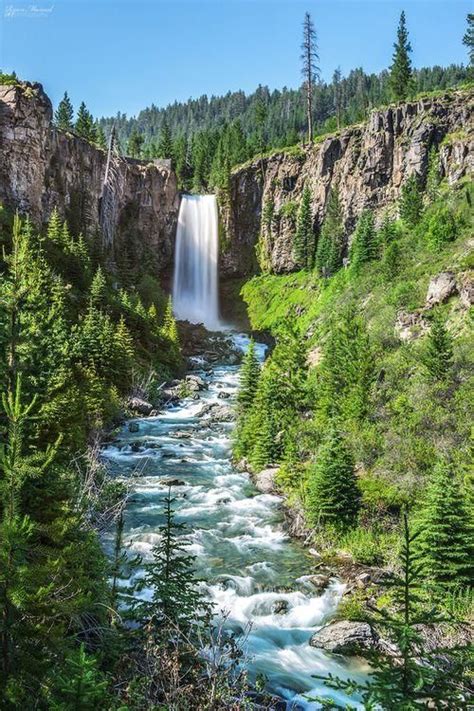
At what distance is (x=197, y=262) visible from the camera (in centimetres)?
7925

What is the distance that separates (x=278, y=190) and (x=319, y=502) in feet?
217

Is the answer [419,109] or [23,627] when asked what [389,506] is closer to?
[23,627]

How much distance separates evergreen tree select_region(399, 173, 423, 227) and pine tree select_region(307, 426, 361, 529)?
1303 inches

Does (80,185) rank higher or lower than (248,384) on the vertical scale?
higher

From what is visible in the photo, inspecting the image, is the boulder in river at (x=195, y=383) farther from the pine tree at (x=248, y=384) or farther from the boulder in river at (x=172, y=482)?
the boulder in river at (x=172, y=482)

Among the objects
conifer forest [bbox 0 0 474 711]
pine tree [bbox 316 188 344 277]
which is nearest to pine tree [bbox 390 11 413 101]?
conifer forest [bbox 0 0 474 711]

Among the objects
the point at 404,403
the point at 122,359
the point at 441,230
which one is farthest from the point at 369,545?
the point at 441,230

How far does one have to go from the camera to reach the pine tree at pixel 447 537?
500 inches

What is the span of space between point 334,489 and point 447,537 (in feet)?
15.8

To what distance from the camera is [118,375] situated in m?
35.8

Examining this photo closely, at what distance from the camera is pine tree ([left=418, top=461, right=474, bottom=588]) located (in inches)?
500

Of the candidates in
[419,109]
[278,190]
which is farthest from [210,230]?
[419,109]

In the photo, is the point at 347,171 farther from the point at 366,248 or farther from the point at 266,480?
the point at 266,480

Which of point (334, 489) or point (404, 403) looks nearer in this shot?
point (334, 489)
